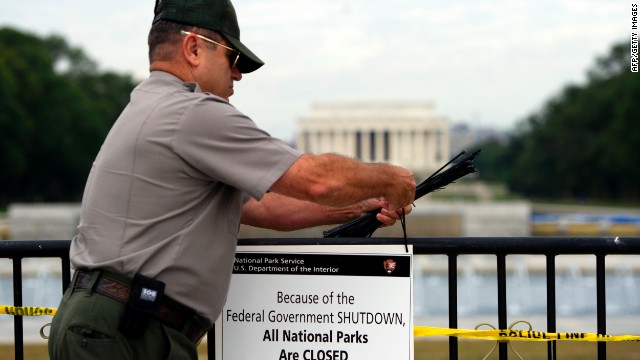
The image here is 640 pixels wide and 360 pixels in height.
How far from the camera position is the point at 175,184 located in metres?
3.51

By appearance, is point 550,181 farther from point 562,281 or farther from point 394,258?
point 394,258

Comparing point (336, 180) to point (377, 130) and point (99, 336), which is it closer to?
point (99, 336)

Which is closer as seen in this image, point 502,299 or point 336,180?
point 336,180

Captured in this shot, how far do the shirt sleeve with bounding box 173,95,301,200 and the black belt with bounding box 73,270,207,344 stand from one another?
1.61 ft

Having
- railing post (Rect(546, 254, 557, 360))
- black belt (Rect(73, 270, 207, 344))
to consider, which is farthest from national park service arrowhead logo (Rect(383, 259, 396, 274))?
black belt (Rect(73, 270, 207, 344))

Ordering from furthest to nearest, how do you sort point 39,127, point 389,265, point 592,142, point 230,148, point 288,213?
point 592,142, point 39,127, point 288,213, point 389,265, point 230,148

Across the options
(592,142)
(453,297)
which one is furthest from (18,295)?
(592,142)

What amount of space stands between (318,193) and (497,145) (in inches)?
5452

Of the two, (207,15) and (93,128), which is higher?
(207,15)

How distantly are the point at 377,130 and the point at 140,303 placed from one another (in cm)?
10171

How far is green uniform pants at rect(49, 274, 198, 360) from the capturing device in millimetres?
3488

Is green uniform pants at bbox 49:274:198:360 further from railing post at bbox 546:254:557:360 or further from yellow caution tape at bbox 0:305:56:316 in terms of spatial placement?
railing post at bbox 546:254:557:360

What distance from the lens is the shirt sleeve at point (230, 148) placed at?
342 centimetres

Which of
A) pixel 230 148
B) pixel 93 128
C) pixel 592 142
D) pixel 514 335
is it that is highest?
pixel 230 148
